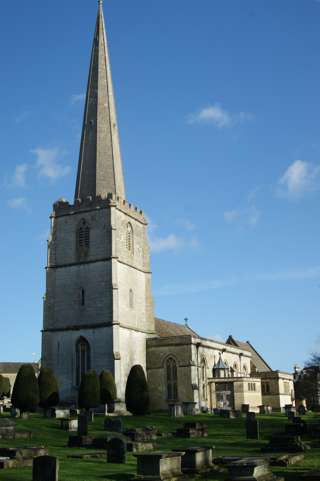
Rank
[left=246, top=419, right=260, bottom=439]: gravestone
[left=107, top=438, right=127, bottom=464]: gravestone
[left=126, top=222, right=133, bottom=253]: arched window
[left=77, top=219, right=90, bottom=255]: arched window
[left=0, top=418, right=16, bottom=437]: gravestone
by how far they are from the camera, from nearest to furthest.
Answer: [left=107, top=438, right=127, bottom=464]: gravestone, [left=0, top=418, right=16, bottom=437]: gravestone, [left=246, top=419, right=260, bottom=439]: gravestone, [left=77, top=219, right=90, bottom=255]: arched window, [left=126, top=222, right=133, bottom=253]: arched window

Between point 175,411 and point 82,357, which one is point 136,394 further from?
point 82,357

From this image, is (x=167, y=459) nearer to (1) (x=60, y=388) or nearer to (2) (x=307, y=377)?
(1) (x=60, y=388)

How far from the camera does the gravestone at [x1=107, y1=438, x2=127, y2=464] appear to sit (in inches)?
763

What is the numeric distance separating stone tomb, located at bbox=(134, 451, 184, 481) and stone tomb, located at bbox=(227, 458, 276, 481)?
1.69 metres

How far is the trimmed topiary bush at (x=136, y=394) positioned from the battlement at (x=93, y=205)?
1339 cm

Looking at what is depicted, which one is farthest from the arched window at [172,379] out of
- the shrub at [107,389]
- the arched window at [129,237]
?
the arched window at [129,237]

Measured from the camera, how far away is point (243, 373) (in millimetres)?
64750

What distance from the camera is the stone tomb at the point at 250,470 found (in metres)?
14.1

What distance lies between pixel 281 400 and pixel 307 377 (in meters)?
21.9

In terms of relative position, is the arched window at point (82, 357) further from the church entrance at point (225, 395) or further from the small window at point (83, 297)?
the church entrance at point (225, 395)

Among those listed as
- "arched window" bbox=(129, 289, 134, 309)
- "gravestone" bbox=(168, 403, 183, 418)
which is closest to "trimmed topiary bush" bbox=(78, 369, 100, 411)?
"gravestone" bbox=(168, 403, 183, 418)

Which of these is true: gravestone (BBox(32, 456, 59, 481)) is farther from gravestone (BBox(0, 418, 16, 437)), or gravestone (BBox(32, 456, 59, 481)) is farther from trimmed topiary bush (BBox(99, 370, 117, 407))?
Result: trimmed topiary bush (BBox(99, 370, 117, 407))

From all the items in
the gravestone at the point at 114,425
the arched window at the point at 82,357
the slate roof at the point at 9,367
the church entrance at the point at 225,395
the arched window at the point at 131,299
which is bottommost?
the gravestone at the point at 114,425

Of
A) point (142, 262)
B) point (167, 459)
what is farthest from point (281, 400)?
point (167, 459)
